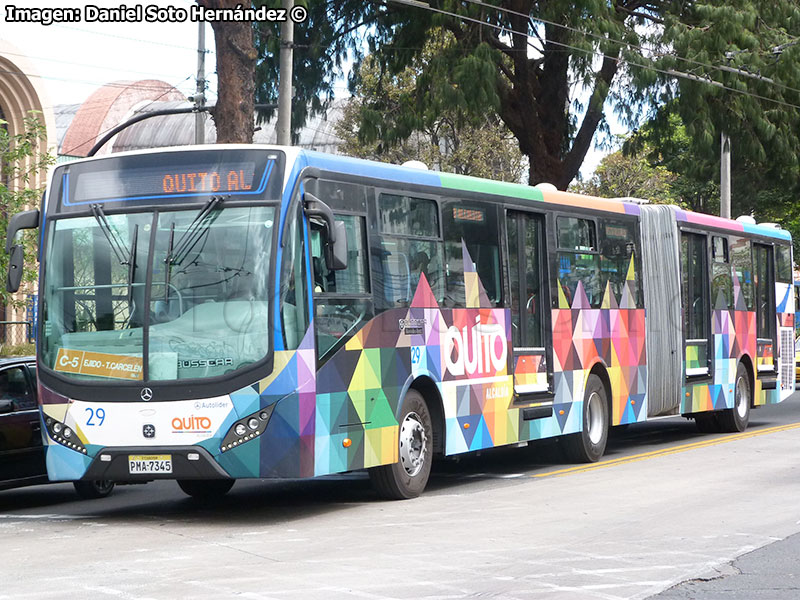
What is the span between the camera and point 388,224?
12.3 metres

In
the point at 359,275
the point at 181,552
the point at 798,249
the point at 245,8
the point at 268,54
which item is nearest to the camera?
the point at 181,552

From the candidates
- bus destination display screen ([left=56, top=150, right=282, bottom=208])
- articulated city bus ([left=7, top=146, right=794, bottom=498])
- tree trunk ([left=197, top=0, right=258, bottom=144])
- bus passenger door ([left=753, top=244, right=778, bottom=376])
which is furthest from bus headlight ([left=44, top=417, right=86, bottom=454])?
bus passenger door ([left=753, top=244, right=778, bottom=376])

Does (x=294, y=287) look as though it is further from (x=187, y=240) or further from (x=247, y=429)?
(x=247, y=429)

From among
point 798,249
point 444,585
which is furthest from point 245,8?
point 798,249

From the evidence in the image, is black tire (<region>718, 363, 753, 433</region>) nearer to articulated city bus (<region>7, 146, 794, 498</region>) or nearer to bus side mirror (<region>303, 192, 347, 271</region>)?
articulated city bus (<region>7, 146, 794, 498</region>)

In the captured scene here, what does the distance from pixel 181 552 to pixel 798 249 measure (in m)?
39.5

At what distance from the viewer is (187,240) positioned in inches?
430

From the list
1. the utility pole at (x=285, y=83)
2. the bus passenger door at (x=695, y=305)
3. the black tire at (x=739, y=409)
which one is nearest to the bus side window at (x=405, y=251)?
the bus passenger door at (x=695, y=305)

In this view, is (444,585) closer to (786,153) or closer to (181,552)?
(181,552)

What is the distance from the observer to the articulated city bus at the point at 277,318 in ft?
35.0

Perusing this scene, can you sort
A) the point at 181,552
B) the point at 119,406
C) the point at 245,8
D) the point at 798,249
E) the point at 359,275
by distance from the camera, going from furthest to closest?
the point at 798,249, the point at 245,8, the point at 359,275, the point at 119,406, the point at 181,552

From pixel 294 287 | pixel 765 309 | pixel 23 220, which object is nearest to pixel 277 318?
pixel 294 287

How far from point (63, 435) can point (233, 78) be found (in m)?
9.30

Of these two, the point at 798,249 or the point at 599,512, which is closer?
the point at 599,512
